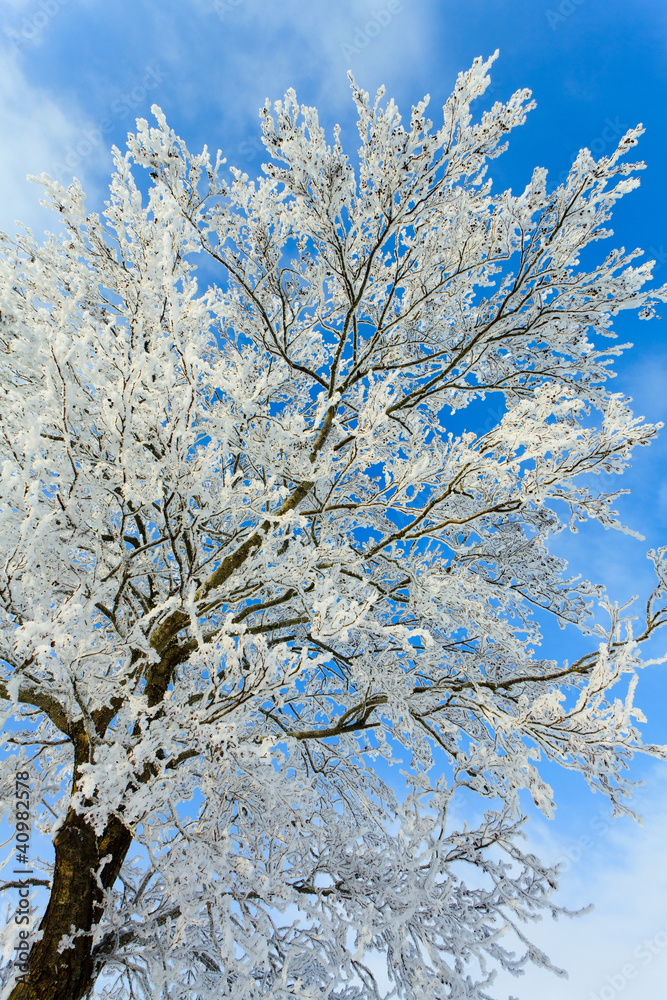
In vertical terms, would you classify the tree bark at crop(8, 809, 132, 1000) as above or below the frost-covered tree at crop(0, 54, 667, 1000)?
below

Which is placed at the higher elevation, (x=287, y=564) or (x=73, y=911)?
(x=287, y=564)

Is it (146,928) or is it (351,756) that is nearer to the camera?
(146,928)

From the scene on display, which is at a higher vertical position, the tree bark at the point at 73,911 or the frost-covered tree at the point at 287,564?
the frost-covered tree at the point at 287,564

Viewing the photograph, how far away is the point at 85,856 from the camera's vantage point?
345 centimetres

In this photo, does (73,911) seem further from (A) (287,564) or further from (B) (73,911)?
(A) (287,564)

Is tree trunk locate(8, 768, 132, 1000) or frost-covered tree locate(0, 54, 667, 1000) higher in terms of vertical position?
frost-covered tree locate(0, 54, 667, 1000)

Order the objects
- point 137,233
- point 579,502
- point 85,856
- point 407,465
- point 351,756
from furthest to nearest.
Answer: point 351,756 < point 137,233 < point 579,502 < point 407,465 < point 85,856

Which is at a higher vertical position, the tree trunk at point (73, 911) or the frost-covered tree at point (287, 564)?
the frost-covered tree at point (287, 564)

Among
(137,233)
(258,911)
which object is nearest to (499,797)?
(258,911)

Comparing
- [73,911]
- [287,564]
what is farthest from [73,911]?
[287,564]

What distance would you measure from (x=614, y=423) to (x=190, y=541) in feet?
10.5

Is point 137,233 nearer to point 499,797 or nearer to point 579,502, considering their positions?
point 579,502

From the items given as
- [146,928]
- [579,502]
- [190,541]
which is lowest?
[146,928]

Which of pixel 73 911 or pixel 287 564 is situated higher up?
pixel 287 564
